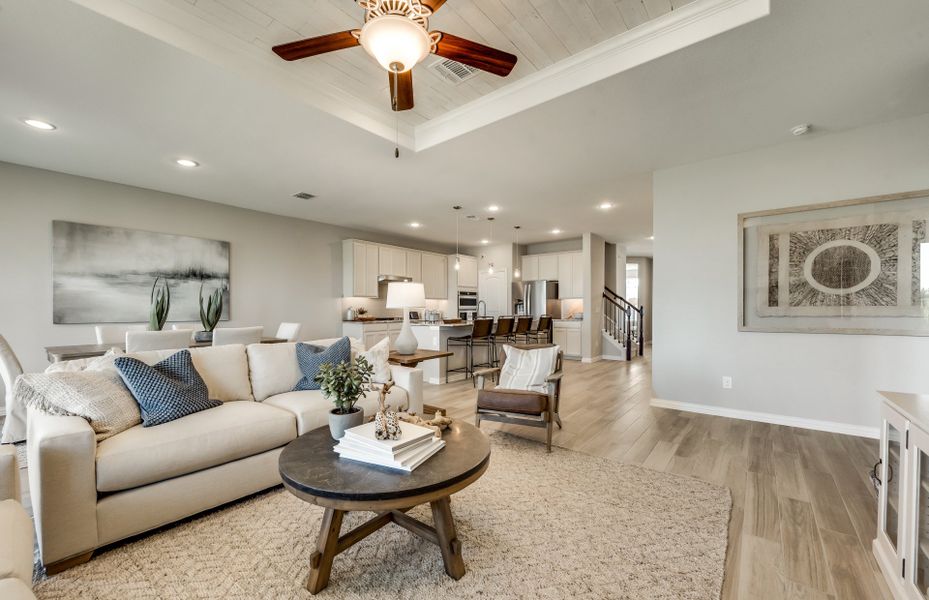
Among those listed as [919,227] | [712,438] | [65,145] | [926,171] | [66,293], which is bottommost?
[712,438]

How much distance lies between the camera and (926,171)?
10.0 ft

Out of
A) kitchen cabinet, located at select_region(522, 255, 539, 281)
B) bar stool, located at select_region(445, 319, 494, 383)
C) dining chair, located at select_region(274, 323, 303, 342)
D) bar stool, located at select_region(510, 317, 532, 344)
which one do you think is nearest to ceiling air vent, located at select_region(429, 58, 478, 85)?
dining chair, located at select_region(274, 323, 303, 342)

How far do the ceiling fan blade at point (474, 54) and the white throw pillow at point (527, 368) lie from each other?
7.73 ft

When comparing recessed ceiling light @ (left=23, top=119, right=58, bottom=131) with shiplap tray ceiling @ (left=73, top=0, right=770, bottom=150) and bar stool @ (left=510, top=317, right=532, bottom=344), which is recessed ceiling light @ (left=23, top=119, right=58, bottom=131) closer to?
shiplap tray ceiling @ (left=73, top=0, right=770, bottom=150)

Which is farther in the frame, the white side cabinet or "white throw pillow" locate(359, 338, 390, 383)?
"white throw pillow" locate(359, 338, 390, 383)

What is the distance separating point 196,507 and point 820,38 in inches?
169

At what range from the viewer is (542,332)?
7.81 m

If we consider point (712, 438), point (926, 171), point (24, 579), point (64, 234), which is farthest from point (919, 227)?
point (64, 234)

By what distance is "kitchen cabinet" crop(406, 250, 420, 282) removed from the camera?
803cm

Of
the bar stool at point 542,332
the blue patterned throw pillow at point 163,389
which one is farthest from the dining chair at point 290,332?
the bar stool at point 542,332

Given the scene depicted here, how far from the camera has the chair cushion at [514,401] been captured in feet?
9.73

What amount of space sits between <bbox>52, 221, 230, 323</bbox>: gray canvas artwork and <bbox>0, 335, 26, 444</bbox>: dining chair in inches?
66.3

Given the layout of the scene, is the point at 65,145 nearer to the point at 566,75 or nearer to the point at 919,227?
the point at 566,75

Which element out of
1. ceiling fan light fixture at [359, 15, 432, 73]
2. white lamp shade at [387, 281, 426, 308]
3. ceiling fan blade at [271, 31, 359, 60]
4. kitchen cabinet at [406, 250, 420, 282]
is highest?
ceiling fan blade at [271, 31, 359, 60]
